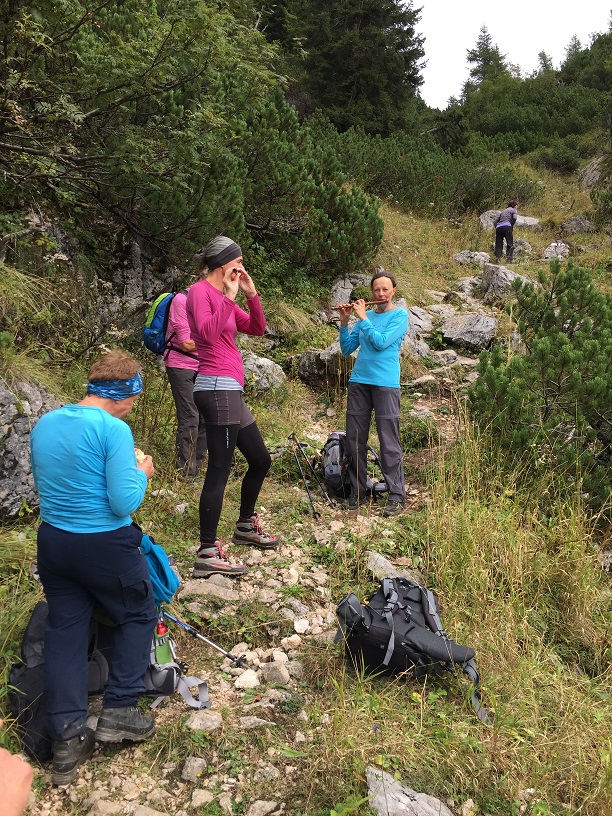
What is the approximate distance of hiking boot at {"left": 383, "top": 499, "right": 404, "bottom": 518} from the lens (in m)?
4.57

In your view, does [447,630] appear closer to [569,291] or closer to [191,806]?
[191,806]

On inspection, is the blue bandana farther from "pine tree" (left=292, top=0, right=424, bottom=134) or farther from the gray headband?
"pine tree" (left=292, top=0, right=424, bottom=134)

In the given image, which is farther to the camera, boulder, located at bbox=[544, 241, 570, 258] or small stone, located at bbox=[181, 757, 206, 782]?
boulder, located at bbox=[544, 241, 570, 258]

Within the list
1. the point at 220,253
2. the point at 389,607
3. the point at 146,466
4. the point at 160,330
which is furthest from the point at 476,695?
the point at 160,330

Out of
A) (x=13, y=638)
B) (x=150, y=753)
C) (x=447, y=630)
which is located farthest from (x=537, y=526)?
(x=13, y=638)

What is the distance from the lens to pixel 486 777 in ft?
7.63

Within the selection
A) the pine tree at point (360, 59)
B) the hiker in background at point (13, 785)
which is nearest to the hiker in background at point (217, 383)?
the hiker in background at point (13, 785)

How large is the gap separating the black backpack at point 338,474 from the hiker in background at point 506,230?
10.3 m

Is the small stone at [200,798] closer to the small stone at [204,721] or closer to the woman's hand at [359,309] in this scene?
the small stone at [204,721]

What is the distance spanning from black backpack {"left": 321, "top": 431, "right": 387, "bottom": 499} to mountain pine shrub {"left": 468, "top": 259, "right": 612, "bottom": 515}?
110cm

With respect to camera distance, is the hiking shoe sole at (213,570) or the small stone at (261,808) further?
the hiking shoe sole at (213,570)

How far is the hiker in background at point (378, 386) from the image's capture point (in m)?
4.62

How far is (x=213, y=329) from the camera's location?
11.2ft

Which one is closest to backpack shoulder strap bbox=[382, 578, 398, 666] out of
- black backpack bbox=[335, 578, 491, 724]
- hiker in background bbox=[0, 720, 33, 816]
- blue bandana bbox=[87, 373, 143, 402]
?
black backpack bbox=[335, 578, 491, 724]
